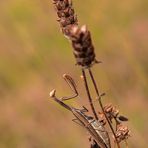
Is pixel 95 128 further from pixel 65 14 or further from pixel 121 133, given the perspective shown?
pixel 65 14

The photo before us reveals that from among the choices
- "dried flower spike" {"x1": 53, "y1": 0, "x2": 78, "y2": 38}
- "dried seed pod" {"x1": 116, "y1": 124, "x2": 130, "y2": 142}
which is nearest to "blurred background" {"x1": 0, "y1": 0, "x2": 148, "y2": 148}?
"dried seed pod" {"x1": 116, "y1": 124, "x2": 130, "y2": 142}

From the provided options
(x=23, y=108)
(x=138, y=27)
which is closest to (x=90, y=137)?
(x=23, y=108)

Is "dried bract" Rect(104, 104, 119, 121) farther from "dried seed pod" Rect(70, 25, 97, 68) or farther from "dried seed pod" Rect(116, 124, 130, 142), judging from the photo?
"dried seed pod" Rect(70, 25, 97, 68)

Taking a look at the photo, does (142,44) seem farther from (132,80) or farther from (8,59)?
(8,59)

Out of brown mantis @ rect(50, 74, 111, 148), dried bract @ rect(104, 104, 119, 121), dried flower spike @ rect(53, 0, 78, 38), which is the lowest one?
brown mantis @ rect(50, 74, 111, 148)

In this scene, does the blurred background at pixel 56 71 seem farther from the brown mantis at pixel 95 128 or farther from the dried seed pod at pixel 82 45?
the dried seed pod at pixel 82 45

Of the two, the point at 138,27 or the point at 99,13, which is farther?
the point at 138,27

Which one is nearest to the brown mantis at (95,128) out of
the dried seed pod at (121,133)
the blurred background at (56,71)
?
the dried seed pod at (121,133)

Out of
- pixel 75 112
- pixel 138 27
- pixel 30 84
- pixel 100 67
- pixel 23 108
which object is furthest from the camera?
pixel 138 27
